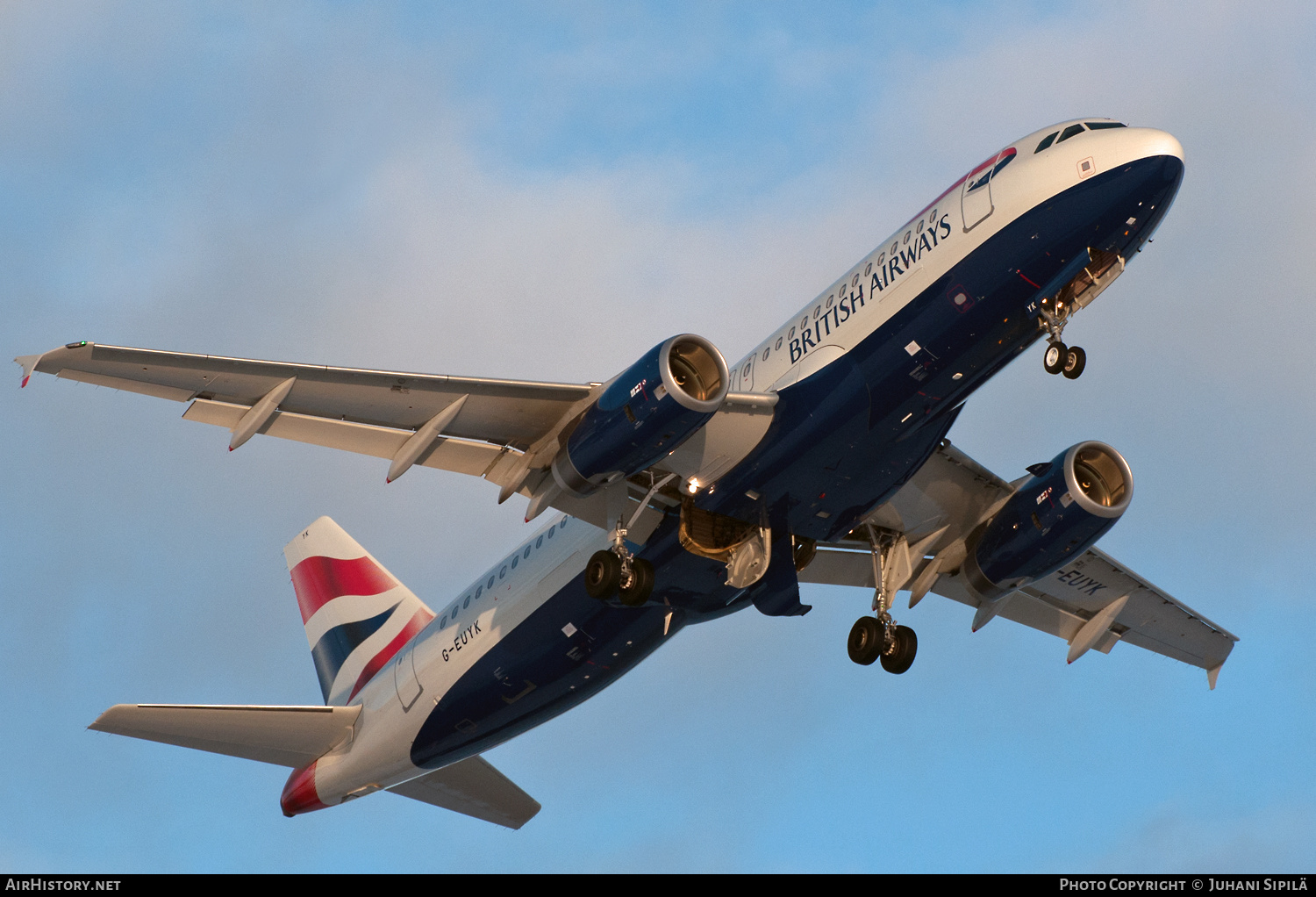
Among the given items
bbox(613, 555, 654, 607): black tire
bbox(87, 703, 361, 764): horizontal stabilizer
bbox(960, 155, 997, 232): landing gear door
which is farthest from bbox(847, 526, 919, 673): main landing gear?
bbox(87, 703, 361, 764): horizontal stabilizer

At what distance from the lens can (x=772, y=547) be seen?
24.6 meters

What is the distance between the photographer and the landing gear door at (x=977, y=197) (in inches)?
859

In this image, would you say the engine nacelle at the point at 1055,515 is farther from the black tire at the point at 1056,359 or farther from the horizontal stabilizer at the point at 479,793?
the horizontal stabilizer at the point at 479,793

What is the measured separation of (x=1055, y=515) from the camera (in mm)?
26328

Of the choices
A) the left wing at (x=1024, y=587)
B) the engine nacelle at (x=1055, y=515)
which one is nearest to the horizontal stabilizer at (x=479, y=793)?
the left wing at (x=1024, y=587)

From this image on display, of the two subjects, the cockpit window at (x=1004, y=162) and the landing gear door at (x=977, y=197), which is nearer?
the landing gear door at (x=977, y=197)

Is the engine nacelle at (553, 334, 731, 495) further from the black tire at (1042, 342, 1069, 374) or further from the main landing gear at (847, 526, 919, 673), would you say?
the main landing gear at (847, 526, 919, 673)

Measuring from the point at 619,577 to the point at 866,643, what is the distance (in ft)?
17.3

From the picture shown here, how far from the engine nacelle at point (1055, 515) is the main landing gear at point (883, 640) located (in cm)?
194

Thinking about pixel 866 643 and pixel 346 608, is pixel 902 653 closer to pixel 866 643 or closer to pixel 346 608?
pixel 866 643

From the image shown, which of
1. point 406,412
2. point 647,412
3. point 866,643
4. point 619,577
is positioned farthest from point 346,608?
point 647,412

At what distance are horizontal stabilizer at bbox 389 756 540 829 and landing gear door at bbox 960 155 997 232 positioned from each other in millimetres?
15041

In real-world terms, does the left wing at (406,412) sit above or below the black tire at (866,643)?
above

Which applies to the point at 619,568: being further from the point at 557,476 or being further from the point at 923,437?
the point at 923,437
